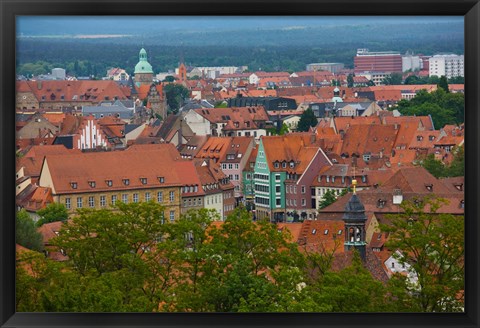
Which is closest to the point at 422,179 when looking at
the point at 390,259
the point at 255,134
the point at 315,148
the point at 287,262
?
the point at 315,148

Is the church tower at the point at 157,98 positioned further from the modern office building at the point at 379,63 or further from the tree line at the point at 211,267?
the tree line at the point at 211,267

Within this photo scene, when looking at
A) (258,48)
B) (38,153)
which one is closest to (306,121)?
(258,48)

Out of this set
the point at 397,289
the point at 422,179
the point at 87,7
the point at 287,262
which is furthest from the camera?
the point at 422,179

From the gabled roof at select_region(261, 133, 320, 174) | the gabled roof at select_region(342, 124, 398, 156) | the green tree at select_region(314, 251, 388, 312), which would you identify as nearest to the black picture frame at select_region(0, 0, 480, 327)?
the green tree at select_region(314, 251, 388, 312)

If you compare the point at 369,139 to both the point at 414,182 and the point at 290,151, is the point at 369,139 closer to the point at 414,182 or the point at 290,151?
the point at 290,151

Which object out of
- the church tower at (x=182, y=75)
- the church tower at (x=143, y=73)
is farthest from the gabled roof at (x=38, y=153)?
the church tower at (x=182, y=75)

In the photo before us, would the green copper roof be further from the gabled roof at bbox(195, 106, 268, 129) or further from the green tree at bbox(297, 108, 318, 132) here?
the green tree at bbox(297, 108, 318, 132)

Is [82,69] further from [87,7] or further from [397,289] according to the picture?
[87,7]
